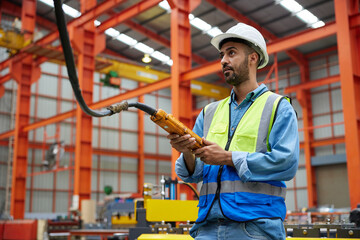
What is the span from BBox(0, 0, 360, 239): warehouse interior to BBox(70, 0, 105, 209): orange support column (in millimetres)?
50

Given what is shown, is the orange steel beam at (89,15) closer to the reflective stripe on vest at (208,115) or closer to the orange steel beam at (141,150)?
the orange steel beam at (141,150)

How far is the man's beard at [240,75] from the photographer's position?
2.22 m

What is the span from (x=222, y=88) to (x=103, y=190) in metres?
11.4

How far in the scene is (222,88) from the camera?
29.3 meters

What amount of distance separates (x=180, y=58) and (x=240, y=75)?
42.7ft

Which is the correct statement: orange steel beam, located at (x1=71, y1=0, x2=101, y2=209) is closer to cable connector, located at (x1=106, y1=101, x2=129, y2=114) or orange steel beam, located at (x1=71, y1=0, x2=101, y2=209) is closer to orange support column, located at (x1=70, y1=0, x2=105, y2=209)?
orange support column, located at (x1=70, y1=0, x2=105, y2=209)

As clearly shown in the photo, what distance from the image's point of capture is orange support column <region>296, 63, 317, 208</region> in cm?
2684

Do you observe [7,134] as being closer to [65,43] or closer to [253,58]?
[253,58]

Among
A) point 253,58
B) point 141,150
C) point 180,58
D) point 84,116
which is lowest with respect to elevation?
point 253,58

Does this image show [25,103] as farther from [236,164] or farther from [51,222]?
[236,164]

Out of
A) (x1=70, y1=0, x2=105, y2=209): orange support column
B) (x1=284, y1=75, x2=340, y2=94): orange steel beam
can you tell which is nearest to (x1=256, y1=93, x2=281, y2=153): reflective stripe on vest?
(x1=70, y1=0, x2=105, y2=209): orange support column

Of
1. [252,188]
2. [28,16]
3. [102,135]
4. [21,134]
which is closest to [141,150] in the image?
[102,135]

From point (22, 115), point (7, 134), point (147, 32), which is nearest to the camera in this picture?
point (22, 115)

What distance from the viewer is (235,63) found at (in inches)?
86.7
